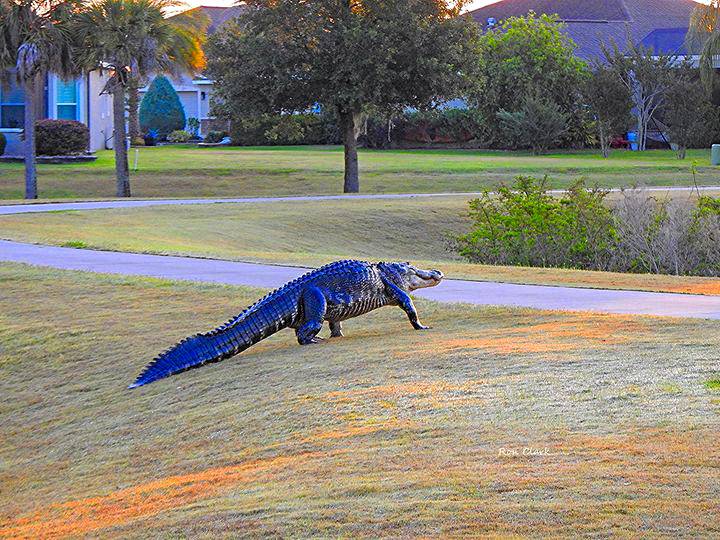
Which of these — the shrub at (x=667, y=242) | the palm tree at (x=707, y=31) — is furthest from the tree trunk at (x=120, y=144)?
the palm tree at (x=707, y=31)

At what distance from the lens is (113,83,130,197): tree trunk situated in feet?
124

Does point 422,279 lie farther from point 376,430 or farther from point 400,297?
point 376,430

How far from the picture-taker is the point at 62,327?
1303cm

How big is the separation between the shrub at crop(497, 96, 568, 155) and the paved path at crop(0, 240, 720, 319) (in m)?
46.5

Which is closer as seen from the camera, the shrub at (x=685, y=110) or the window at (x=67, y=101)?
the window at (x=67, y=101)

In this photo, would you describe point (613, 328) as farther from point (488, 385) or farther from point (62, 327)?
point (62, 327)

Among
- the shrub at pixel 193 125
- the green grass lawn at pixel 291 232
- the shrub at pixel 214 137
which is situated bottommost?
the green grass lawn at pixel 291 232

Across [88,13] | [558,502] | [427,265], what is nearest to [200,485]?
[558,502]

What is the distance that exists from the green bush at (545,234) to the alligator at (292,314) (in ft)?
39.6

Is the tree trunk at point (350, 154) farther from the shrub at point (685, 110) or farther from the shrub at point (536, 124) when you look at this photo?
the shrub at point (536, 124)

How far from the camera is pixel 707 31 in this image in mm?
46281

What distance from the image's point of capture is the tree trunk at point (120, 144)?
124 ft

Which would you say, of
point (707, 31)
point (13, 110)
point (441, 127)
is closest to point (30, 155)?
point (13, 110)

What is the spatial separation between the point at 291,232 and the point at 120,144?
13217 mm
